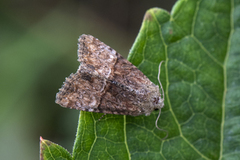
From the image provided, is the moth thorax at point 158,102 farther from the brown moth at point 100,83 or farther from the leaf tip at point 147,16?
the leaf tip at point 147,16

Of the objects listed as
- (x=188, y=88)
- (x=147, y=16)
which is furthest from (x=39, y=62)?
(x=188, y=88)

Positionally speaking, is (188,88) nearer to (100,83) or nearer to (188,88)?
(188,88)

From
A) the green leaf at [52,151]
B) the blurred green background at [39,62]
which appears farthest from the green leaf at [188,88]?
the blurred green background at [39,62]

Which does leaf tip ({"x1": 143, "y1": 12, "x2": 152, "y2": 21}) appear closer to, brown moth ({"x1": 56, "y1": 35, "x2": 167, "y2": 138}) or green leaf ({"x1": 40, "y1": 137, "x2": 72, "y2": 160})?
brown moth ({"x1": 56, "y1": 35, "x2": 167, "y2": 138})

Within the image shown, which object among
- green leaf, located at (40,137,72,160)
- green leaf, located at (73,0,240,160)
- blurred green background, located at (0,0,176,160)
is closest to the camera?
green leaf, located at (40,137,72,160)

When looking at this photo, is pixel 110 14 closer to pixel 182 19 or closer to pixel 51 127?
pixel 51 127

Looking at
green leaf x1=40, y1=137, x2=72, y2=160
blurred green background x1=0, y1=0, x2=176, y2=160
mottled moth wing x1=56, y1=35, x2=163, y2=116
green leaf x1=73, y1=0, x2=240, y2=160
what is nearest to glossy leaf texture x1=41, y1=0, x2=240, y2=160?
green leaf x1=73, y1=0, x2=240, y2=160
